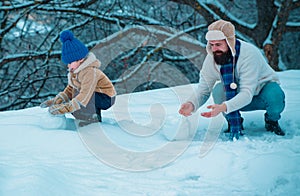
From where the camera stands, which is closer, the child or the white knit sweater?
the white knit sweater

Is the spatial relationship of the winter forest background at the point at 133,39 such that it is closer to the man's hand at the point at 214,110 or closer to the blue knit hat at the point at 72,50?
the blue knit hat at the point at 72,50

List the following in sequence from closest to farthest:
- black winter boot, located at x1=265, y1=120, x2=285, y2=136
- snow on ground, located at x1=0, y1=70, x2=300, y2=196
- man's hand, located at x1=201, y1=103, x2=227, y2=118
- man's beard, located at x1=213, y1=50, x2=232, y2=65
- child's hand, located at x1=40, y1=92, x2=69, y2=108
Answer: snow on ground, located at x1=0, y1=70, x2=300, y2=196 → man's hand, located at x1=201, y1=103, x2=227, y2=118 → man's beard, located at x1=213, y1=50, x2=232, y2=65 → black winter boot, located at x1=265, y1=120, x2=285, y2=136 → child's hand, located at x1=40, y1=92, x2=69, y2=108

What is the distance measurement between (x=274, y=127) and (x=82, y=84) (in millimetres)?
1215

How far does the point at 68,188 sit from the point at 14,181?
0.22 meters

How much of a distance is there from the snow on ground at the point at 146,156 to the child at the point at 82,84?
9 centimetres

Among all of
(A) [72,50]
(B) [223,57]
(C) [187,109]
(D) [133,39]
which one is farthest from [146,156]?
(D) [133,39]

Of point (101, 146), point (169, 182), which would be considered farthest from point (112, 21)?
point (169, 182)

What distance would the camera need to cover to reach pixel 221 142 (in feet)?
8.11

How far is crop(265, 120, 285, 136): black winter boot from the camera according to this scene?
258 cm

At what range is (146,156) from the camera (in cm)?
234

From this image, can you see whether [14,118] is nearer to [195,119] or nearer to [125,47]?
[195,119]

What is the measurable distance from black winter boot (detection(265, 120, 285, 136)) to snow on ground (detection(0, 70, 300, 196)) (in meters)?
0.04

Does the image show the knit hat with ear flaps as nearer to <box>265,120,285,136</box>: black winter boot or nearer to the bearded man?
the bearded man

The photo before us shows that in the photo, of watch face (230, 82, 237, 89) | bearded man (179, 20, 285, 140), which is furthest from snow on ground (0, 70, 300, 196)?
watch face (230, 82, 237, 89)
